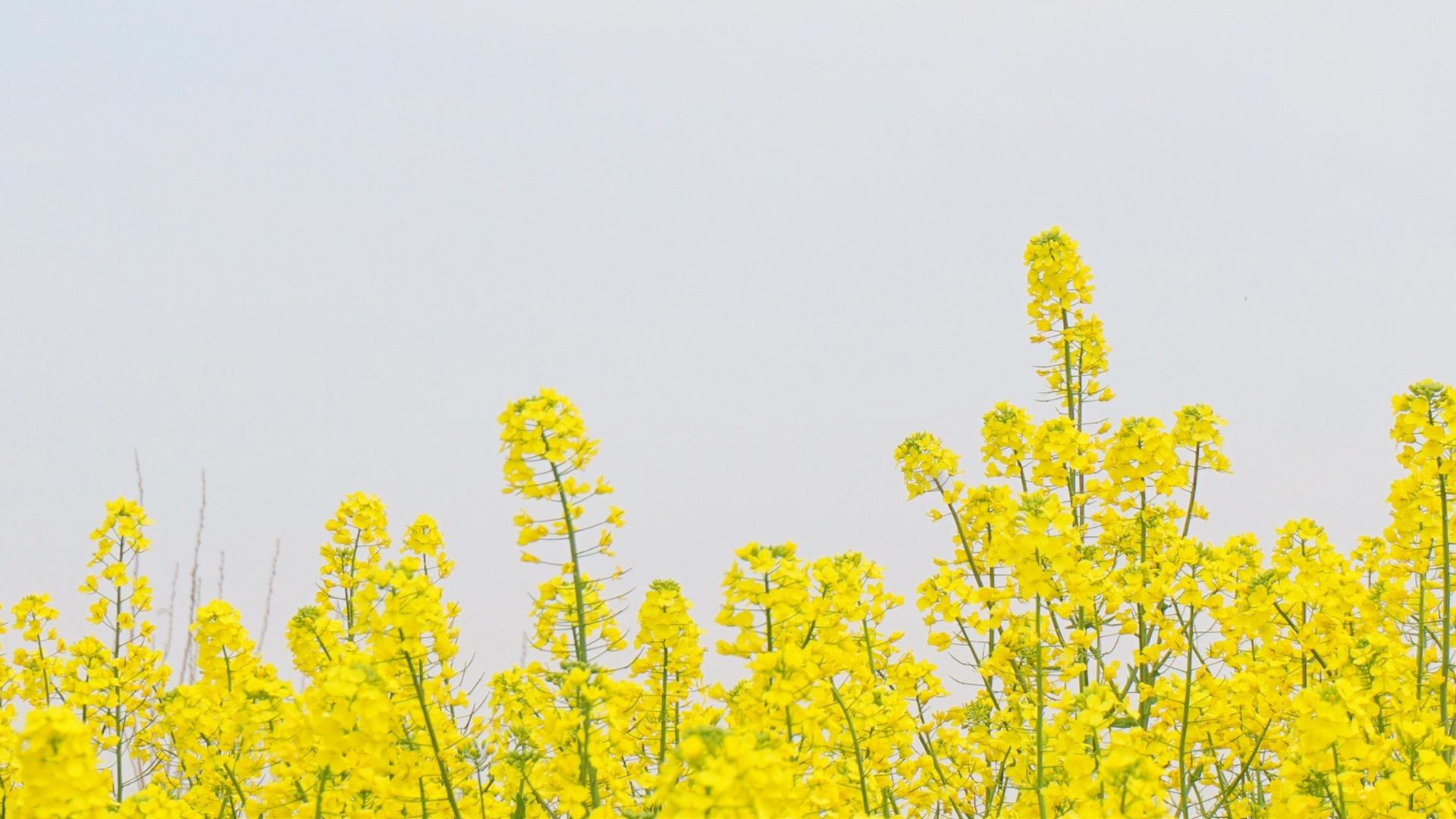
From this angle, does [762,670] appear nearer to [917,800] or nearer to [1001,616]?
[1001,616]

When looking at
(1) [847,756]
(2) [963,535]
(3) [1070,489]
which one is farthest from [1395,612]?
(1) [847,756]

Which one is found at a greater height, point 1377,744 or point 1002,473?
point 1002,473

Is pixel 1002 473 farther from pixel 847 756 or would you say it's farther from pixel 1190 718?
pixel 847 756

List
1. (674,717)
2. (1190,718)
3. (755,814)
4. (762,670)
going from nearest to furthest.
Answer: (755,814) < (762,670) < (674,717) < (1190,718)

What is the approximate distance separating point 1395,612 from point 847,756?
246cm

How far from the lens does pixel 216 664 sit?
5.31 metres

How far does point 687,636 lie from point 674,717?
0.55 metres

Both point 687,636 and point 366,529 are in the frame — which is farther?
point 366,529

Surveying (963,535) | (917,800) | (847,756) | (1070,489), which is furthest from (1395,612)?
(847,756)

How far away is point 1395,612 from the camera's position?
17.4ft

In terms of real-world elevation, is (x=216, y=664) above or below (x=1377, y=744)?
above

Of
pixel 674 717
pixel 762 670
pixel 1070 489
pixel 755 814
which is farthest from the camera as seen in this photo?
pixel 1070 489

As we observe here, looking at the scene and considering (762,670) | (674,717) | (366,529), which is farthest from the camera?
(366,529)

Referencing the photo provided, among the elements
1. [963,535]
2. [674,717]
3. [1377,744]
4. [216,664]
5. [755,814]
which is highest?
[963,535]
